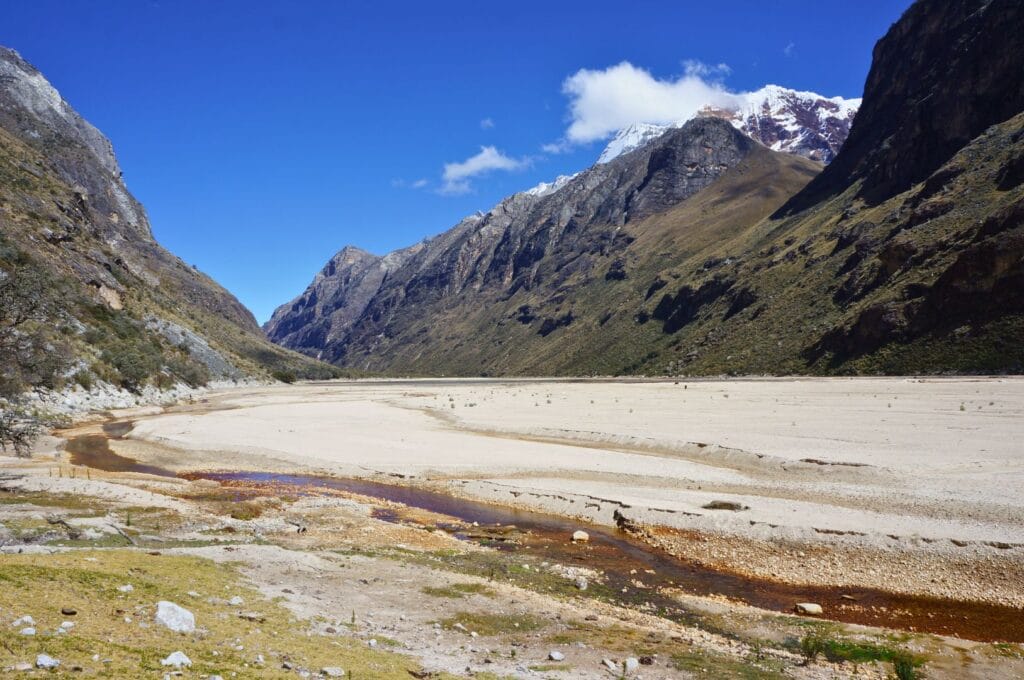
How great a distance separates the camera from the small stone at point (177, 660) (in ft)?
21.0

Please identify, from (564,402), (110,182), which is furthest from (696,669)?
(110,182)

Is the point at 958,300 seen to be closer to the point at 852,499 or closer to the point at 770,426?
the point at 770,426

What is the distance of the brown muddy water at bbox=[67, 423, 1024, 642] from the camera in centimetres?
1263

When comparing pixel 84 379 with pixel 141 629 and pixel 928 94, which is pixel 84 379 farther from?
pixel 928 94

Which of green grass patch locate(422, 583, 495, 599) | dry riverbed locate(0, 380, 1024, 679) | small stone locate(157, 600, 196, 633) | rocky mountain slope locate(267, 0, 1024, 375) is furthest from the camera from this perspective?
rocky mountain slope locate(267, 0, 1024, 375)

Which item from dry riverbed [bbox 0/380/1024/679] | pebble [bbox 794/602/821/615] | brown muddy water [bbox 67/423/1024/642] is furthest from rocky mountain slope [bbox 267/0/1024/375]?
pebble [bbox 794/602/821/615]

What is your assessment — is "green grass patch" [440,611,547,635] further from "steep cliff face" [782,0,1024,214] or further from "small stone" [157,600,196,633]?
"steep cliff face" [782,0,1024,214]

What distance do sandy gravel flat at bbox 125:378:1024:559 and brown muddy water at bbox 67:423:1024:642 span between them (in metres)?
1.74

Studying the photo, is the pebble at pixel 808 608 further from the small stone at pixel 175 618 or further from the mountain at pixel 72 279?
the mountain at pixel 72 279

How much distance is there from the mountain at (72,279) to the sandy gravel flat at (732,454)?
14688 mm

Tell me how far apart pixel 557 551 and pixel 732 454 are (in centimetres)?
1424

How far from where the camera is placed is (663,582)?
15023 mm

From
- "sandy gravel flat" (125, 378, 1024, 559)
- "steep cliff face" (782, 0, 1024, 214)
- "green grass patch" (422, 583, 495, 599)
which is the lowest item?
"green grass patch" (422, 583, 495, 599)

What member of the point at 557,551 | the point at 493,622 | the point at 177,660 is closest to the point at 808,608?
the point at 557,551
